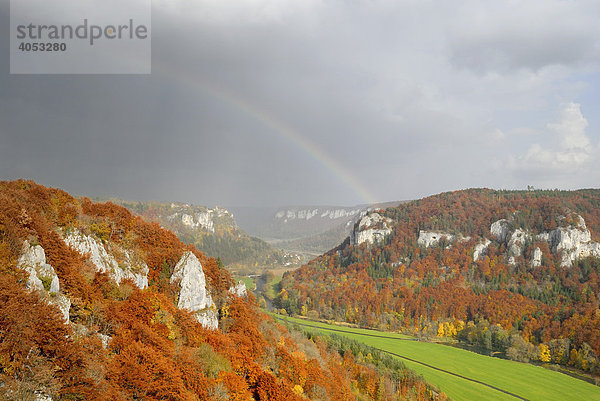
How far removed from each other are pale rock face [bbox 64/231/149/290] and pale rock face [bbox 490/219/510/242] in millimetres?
178757

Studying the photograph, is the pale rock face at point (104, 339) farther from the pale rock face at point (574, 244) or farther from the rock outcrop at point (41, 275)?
the pale rock face at point (574, 244)

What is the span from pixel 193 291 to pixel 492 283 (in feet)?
474

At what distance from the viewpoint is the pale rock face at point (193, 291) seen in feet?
135

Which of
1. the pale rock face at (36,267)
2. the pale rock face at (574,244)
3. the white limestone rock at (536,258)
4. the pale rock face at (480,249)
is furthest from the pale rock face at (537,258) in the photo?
the pale rock face at (36,267)

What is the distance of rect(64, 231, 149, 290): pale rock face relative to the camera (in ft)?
104

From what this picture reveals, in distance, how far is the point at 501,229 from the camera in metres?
175

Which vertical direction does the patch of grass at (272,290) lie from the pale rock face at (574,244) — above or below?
below

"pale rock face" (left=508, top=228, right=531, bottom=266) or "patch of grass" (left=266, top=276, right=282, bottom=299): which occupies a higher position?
"pale rock face" (left=508, top=228, right=531, bottom=266)

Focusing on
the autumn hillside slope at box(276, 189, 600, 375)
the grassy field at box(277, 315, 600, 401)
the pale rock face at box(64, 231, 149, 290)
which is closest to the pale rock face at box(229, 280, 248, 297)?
the pale rock face at box(64, 231, 149, 290)

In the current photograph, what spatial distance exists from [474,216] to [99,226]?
656 feet

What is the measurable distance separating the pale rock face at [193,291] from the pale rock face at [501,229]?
16993cm

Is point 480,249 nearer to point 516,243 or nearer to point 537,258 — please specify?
point 516,243

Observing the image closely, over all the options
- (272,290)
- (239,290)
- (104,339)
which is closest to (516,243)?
(272,290)

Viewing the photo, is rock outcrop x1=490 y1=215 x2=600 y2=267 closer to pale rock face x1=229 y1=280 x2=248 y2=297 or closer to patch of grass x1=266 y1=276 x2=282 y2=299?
patch of grass x1=266 y1=276 x2=282 y2=299
